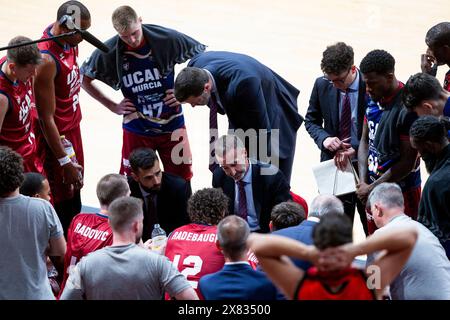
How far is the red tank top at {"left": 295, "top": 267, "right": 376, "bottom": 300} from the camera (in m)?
3.03

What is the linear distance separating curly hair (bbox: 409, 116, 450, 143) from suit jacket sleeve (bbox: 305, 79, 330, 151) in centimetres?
106

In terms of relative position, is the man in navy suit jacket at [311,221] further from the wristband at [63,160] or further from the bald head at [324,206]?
the wristband at [63,160]

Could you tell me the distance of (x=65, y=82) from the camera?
18.8 ft

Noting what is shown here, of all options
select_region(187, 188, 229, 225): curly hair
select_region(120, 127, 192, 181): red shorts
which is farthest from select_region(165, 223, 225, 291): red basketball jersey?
select_region(120, 127, 192, 181): red shorts

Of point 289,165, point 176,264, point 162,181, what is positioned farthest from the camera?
point 289,165

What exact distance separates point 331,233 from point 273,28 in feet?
24.0

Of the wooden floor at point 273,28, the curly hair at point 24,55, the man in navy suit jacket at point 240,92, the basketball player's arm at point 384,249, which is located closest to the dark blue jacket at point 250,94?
the man in navy suit jacket at point 240,92
